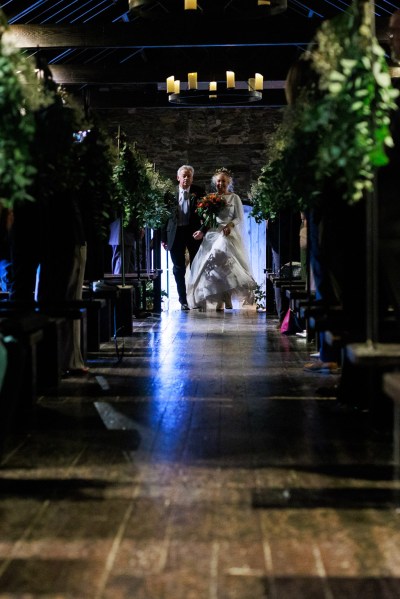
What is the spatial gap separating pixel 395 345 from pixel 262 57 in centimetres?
1365

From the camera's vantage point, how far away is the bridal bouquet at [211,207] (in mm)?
14547

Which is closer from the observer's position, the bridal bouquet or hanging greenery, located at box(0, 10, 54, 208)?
hanging greenery, located at box(0, 10, 54, 208)

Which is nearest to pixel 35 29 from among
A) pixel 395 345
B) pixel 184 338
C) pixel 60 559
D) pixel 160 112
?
pixel 184 338

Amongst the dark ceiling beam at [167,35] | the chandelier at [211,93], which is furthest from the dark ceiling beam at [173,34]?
the chandelier at [211,93]

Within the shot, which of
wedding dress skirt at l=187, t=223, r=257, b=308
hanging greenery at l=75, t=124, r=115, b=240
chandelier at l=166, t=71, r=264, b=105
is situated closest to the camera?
hanging greenery at l=75, t=124, r=115, b=240

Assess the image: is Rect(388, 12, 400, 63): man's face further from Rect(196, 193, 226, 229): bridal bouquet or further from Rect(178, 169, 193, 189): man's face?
Rect(178, 169, 193, 189): man's face

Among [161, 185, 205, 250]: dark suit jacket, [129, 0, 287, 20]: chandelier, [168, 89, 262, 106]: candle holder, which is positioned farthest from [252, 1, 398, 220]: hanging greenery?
[161, 185, 205, 250]: dark suit jacket

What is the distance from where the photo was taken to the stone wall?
20.4 m

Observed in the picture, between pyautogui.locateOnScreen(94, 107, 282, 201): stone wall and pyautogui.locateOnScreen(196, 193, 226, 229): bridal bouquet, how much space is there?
5.84m

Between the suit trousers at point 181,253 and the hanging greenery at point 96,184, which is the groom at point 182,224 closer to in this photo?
the suit trousers at point 181,253

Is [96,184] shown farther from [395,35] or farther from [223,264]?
[223,264]

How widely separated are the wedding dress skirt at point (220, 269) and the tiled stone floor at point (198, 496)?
780 cm

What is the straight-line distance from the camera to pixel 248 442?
16.1ft

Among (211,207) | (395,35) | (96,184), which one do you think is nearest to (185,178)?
(211,207)
